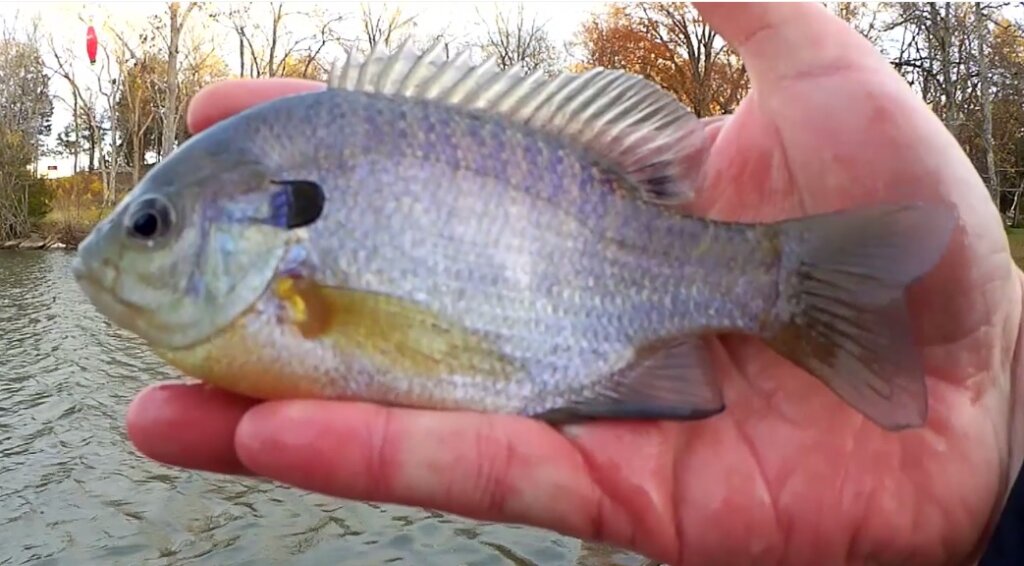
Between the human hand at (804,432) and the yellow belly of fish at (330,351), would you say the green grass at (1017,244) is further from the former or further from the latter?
the yellow belly of fish at (330,351)

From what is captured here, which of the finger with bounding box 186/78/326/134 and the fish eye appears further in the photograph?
the finger with bounding box 186/78/326/134

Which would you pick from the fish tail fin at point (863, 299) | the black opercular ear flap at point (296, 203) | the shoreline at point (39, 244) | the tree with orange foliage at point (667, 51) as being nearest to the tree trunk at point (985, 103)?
the tree with orange foliage at point (667, 51)

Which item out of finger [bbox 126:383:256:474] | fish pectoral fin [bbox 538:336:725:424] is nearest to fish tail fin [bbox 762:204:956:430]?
fish pectoral fin [bbox 538:336:725:424]

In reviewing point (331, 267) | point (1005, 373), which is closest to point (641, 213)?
point (331, 267)

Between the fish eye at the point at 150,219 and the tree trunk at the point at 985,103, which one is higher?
the tree trunk at the point at 985,103

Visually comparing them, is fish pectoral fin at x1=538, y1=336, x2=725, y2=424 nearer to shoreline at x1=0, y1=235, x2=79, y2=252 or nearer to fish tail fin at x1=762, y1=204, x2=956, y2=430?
fish tail fin at x1=762, y1=204, x2=956, y2=430
